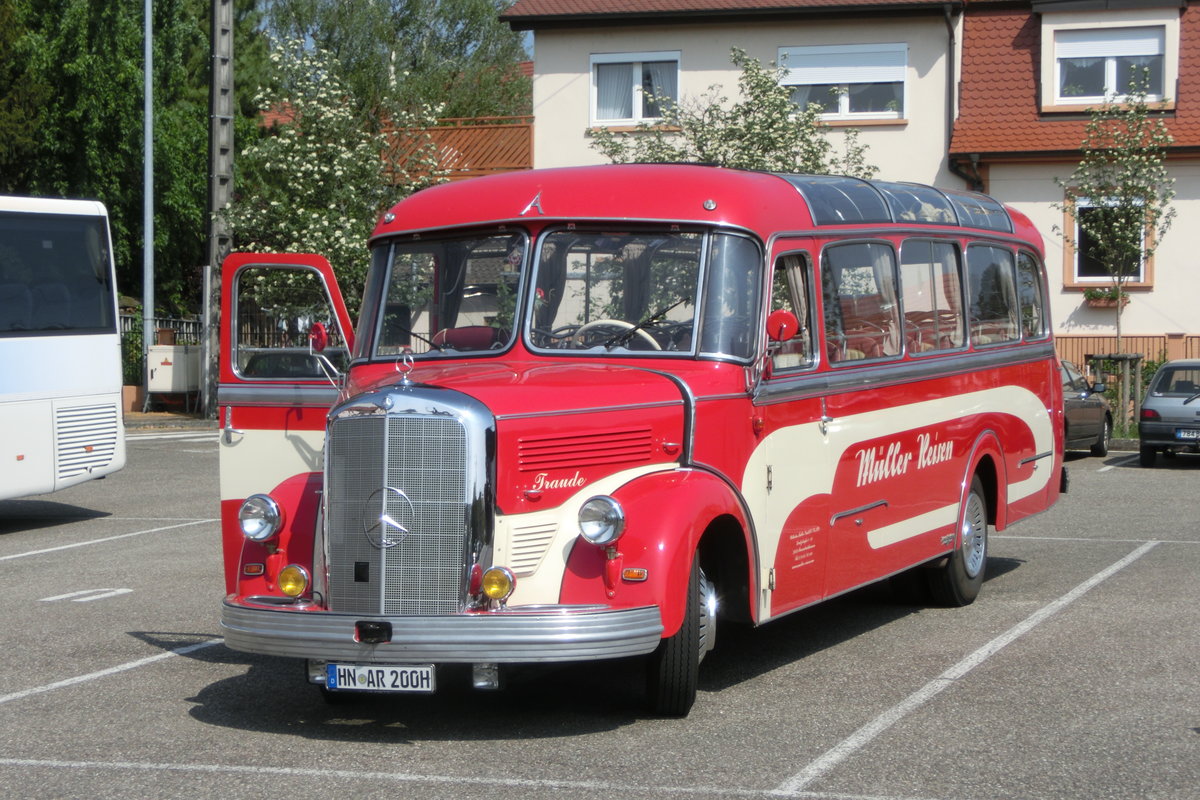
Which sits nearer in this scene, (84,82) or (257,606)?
(257,606)

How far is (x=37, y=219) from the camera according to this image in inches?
629

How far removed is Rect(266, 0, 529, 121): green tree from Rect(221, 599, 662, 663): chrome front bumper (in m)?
38.1

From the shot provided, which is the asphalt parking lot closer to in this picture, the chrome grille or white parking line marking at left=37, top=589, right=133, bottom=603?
white parking line marking at left=37, top=589, right=133, bottom=603

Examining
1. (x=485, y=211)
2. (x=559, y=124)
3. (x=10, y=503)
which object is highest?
(x=559, y=124)

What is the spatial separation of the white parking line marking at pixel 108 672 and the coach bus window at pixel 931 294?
451 centimetres

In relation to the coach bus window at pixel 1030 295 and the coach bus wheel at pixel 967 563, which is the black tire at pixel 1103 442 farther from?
the coach bus wheel at pixel 967 563

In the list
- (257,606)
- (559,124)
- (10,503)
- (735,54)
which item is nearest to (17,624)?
(257,606)

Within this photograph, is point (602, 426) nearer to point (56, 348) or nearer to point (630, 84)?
point (56, 348)

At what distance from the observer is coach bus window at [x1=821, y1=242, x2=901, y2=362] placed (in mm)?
8992

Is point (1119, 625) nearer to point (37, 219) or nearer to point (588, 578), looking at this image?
point (588, 578)

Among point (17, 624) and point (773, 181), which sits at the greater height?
point (773, 181)

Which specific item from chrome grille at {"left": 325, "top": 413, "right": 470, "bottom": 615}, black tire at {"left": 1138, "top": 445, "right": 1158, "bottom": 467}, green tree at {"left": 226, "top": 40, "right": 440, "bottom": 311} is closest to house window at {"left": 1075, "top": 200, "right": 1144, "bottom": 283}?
black tire at {"left": 1138, "top": 445, "right": 1158, "bottom": 467}

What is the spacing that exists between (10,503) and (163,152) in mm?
24240

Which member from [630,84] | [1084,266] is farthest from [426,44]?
[1084,266]
